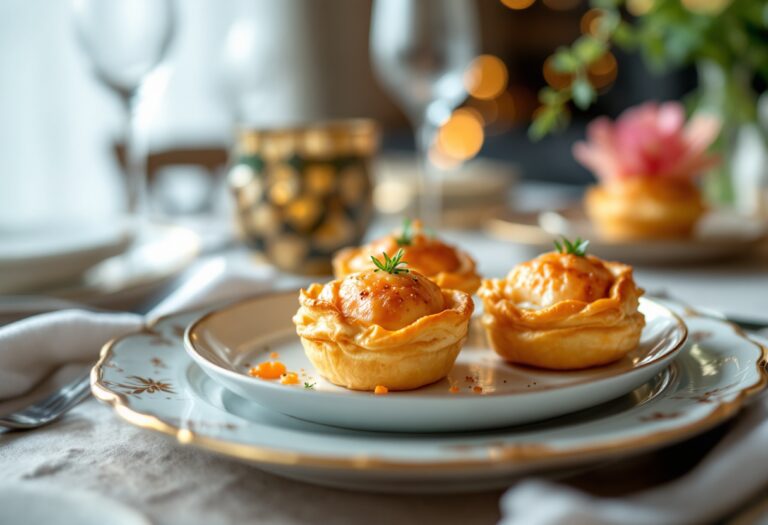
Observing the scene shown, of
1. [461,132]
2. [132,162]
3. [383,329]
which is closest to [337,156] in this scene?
[132,162]

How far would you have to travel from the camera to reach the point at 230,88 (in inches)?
88.0

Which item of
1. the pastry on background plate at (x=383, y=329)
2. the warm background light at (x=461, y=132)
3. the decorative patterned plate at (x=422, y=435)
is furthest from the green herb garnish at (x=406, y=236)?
the warm background light at (x=461, y=132)

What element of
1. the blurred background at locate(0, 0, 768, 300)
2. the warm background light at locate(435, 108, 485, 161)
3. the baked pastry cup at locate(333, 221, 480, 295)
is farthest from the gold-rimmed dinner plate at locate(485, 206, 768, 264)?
the warm background light at locate(435, 108, 485, 161)

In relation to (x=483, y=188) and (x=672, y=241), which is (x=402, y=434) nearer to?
(x=672, y=241)

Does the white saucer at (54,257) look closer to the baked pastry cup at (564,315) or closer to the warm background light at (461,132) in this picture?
the baked pastry cup at (564,315)

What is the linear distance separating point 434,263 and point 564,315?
1.01ft

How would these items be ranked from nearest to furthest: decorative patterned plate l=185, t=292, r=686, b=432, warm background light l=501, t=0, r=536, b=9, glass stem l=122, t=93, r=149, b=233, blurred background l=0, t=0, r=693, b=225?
decorative patterned plate l=185, t=292, r=686, b=432 < glass stem l=122, t=93, r=149, b=233 < blurred background l=0, t=0, r=693, b=225 < warm background light l=501, t=0, r=536, b=9

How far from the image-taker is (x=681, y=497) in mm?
806

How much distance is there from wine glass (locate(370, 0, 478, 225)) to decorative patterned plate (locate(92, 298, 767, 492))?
1.29m

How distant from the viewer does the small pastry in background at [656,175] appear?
2.17 m

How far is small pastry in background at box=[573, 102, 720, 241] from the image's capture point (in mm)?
2166

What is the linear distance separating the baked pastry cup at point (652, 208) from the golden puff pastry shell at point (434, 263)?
83 cm

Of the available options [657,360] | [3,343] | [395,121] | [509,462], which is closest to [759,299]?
[657,360]

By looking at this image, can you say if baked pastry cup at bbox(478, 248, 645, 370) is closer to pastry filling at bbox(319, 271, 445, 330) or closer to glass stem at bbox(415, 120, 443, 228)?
pastry filling at bbox(319, 271, 445, 330)
